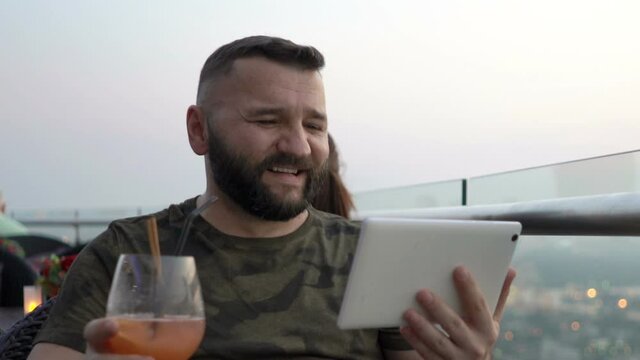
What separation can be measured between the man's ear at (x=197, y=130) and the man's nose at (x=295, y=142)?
0.25m

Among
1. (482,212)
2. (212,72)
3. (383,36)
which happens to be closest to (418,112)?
(383,36)

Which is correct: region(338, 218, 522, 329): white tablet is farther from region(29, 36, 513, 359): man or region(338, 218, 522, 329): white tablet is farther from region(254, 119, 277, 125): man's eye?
region(254, 119, 277, 125): man's eye

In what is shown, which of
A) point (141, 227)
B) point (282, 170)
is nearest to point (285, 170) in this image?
point (282, 170)

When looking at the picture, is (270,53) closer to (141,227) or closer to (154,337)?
(141,227)

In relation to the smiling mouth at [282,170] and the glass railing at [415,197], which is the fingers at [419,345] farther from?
the glass railing at [415,197]

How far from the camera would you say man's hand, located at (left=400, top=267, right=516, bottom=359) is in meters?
→ 1.31

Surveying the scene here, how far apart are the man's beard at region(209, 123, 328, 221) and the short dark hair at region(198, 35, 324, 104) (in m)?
0.20

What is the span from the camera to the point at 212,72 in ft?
6.15

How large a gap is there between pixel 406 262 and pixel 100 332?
50cm

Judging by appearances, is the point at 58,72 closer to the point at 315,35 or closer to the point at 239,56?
the point at 315,35

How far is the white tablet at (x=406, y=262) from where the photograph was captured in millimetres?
1275

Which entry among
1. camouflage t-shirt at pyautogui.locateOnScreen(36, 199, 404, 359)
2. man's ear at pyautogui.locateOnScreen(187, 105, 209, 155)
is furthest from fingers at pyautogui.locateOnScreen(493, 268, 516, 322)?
man's ear at pyautogui.locateOnScreen(187, 105, 209, 155)

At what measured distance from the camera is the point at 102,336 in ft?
3.33

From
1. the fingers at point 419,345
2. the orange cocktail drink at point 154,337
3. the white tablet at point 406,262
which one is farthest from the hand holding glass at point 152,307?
the fingers at point 419,345
